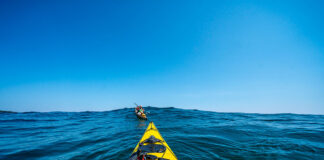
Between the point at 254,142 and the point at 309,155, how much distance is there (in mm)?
2496

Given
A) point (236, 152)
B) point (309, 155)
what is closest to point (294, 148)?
point (309, 155)

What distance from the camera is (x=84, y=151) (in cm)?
722

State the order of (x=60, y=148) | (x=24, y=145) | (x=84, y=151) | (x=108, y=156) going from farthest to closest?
(x=24, y=145)
(x=60, y=148)
(x=84, y=151)
(x=108, y=156)

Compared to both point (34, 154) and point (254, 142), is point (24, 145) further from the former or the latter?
point (254, 142)

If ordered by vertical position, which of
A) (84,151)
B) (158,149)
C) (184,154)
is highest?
(158,149)

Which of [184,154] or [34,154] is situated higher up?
[184,154]

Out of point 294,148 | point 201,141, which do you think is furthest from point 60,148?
point 294,148

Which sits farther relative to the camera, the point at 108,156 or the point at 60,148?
the point at 60,148

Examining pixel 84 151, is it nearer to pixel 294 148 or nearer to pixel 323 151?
pixel 294 148

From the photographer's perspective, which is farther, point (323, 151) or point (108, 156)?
point (323, 151)

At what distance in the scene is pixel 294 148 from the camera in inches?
289

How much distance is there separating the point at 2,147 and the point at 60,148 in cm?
465

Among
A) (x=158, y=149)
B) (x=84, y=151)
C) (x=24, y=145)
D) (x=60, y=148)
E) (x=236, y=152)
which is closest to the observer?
(x=158, y=149)

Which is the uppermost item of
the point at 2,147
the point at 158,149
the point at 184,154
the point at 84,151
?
the point at 158,149
